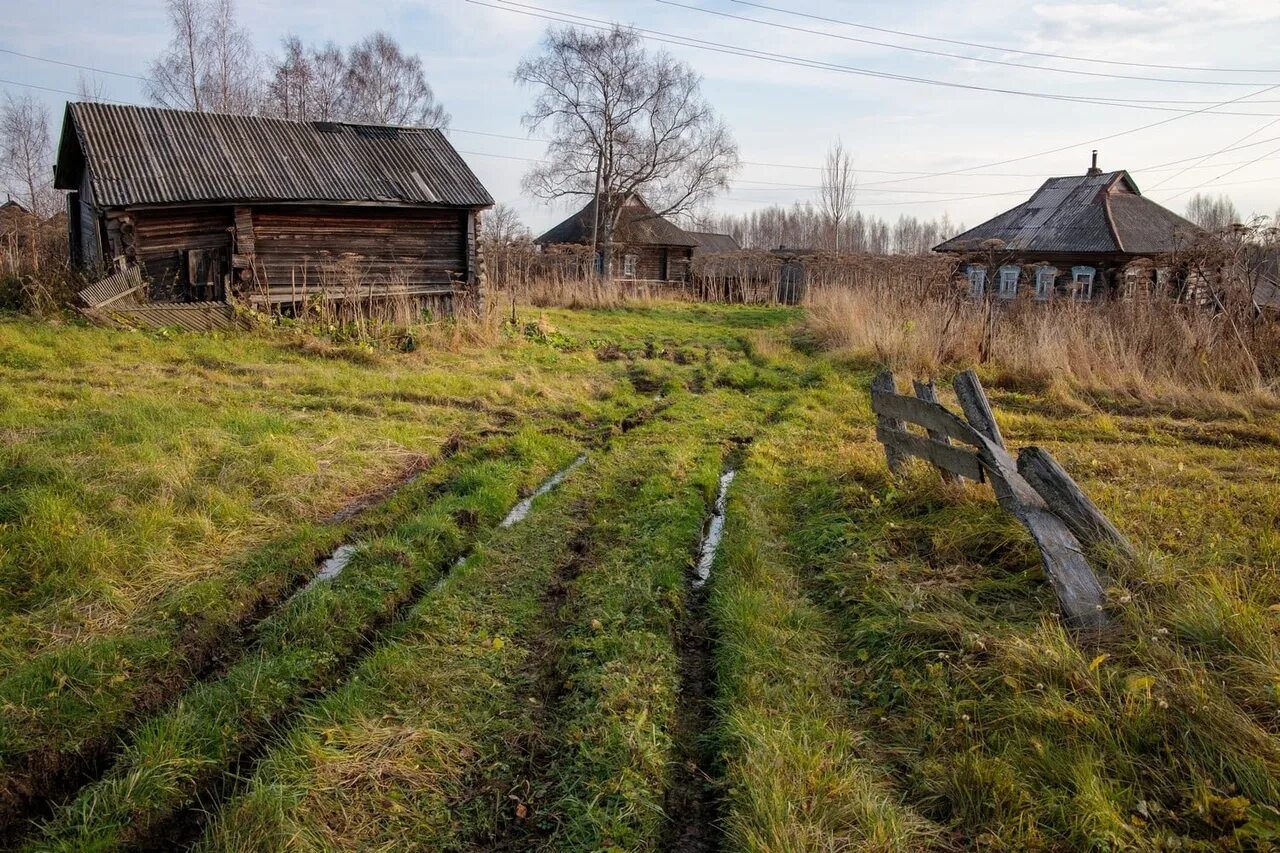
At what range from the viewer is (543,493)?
6.99 m

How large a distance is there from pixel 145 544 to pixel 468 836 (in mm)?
3628

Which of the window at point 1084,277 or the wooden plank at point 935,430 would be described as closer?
the wooden plank at point 935,430

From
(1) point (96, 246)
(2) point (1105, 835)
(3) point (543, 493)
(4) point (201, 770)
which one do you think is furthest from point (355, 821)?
(1) point (96, 246)

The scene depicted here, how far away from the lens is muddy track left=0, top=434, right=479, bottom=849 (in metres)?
3.13

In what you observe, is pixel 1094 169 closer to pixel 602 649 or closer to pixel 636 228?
pixel 636 228

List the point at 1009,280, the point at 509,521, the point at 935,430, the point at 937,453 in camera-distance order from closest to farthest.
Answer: the point at 937,453 < the point at 935,430 < the point at 509,521 < the point at 1009,280

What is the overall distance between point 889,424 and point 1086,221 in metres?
24.9

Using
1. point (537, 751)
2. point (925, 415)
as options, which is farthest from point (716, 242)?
point (537, 751)

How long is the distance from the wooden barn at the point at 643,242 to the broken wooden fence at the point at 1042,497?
32.5 m

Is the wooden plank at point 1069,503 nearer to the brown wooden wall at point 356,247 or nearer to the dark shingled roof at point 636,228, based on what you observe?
the brown wooden wall at point 356,247

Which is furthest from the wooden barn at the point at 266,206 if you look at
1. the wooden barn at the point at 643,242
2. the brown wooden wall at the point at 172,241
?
the wooden barn at the point at 643,242

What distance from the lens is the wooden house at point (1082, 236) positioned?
2536 cm

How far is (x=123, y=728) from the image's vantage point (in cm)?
362

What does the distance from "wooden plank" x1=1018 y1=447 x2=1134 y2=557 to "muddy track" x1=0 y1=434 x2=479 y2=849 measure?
15.6 feet
